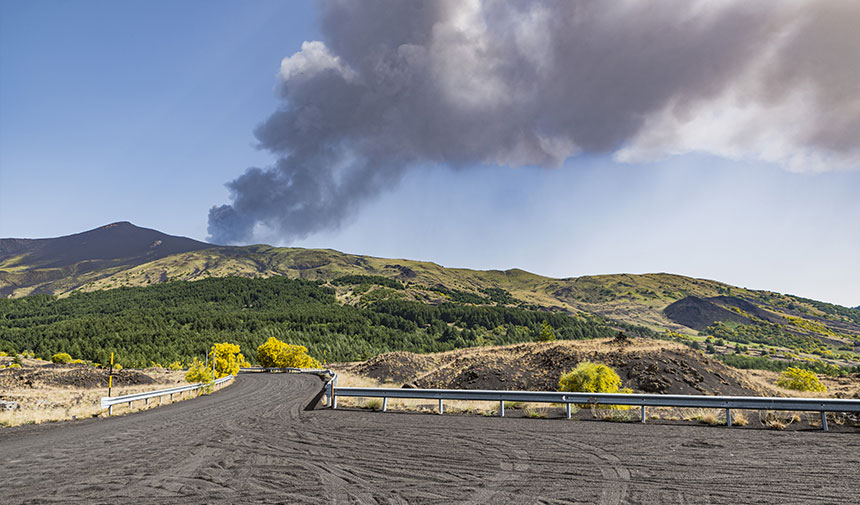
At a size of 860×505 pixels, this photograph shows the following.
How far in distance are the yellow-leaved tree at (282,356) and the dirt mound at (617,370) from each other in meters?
51.5

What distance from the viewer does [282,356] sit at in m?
87.1

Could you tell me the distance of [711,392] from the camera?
114ft

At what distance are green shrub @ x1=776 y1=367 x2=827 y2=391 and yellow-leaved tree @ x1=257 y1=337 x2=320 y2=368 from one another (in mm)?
73590

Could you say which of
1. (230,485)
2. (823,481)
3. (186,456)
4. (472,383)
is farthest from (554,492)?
(472,383)

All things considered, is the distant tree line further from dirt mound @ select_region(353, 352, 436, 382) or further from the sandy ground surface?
the sandy ground surface

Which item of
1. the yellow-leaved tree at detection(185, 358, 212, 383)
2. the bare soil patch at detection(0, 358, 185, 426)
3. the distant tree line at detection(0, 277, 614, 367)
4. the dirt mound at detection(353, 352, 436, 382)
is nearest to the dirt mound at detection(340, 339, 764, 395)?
the dirt mound at detection(353, 352, 436, 382)

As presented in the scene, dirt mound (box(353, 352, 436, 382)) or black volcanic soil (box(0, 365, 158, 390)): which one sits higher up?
dirt mound (box(353, 352, 436, 382))

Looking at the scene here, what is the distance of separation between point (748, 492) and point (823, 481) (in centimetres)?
184

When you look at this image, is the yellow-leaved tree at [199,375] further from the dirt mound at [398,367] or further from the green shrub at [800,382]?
the green shrub at [800,382]

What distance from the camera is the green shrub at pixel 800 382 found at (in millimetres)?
44250

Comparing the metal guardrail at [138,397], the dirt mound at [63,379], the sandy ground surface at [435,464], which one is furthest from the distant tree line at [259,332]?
the sandy ground surface at [435,464]

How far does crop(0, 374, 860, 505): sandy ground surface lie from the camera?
25.0 ft

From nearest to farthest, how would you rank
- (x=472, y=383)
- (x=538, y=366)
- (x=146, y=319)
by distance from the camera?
(x=472, y=383) → (x=538, y=366) → (x=146, y=319)

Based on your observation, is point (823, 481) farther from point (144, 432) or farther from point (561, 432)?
point (144, 432)
